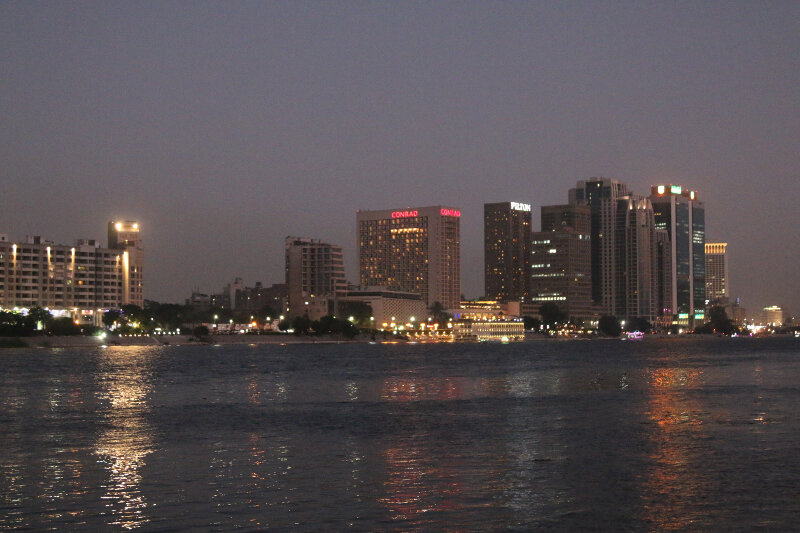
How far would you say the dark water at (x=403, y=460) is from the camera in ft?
82.4

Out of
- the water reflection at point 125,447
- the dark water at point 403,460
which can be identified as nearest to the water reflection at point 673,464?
the dark water at point 403,460

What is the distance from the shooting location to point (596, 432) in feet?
140

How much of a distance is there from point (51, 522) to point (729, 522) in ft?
53.9

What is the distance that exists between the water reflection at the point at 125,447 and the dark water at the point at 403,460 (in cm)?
12

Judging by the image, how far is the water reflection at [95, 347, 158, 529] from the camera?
2594 centimetres

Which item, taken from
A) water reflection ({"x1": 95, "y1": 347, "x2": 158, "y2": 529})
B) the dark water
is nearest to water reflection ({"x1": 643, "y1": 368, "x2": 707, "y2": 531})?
the dark water

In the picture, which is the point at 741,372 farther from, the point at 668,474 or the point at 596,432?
the point at 668,474

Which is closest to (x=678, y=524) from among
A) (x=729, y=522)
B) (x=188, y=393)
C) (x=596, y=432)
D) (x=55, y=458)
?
(x=729, y=522)

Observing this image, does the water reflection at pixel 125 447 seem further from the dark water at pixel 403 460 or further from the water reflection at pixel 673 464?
the water reflection at pixel 673 464

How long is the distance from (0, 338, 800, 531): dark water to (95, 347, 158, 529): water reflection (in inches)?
4.7

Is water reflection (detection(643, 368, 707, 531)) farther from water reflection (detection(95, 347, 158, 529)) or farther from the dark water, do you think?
water reflection (detection(95, 347, 158, 529))

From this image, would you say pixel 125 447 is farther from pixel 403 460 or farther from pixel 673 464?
pixel 673 464

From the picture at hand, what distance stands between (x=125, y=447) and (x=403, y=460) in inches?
442

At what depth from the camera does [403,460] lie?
34.6 meters
